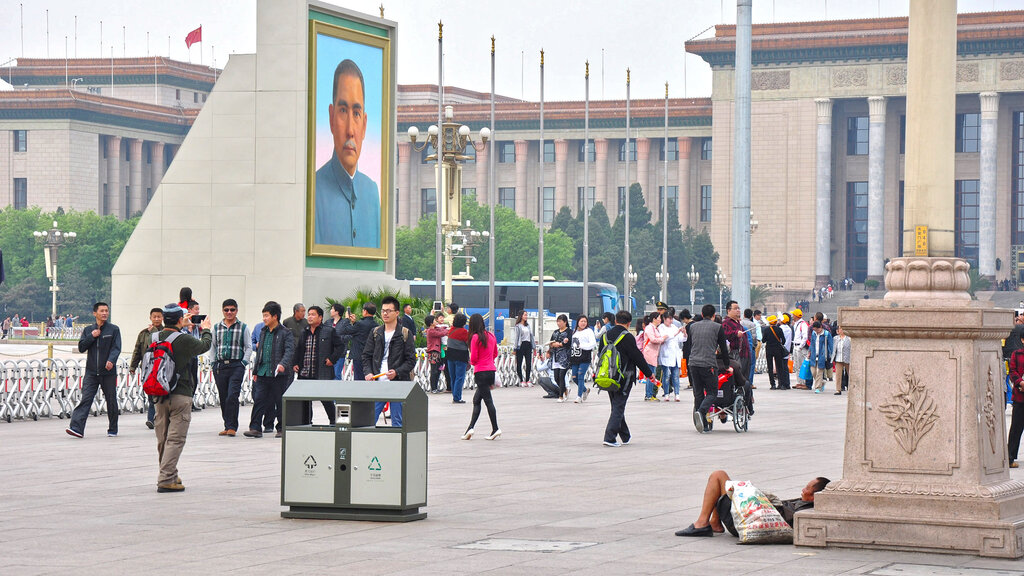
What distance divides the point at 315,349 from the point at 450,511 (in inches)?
302

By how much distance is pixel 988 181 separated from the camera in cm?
9662

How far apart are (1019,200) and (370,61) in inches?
3102

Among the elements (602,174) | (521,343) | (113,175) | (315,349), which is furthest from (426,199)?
(315,349)

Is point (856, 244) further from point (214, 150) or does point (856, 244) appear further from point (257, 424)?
point (257, 424)

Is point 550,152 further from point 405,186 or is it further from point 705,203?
point 705,203

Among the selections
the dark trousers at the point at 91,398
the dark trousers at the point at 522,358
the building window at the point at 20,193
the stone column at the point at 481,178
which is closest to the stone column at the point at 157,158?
the building window at the point at 20,193

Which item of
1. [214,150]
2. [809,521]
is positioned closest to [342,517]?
[809,521]

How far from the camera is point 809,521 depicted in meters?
10.4

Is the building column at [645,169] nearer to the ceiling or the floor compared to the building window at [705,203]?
nearer to the ceiling

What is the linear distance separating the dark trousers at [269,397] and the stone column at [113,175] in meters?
98.7

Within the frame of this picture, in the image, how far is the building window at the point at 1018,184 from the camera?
102562 millimetres

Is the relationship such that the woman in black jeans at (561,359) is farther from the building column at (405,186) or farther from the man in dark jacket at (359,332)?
the building column at (405,186)

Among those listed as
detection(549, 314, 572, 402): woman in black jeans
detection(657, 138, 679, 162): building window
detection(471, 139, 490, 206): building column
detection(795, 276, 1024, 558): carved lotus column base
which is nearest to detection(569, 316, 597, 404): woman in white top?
detection(549, 314, 572, 402): woman in black jeans

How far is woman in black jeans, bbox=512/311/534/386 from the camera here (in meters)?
35.3
